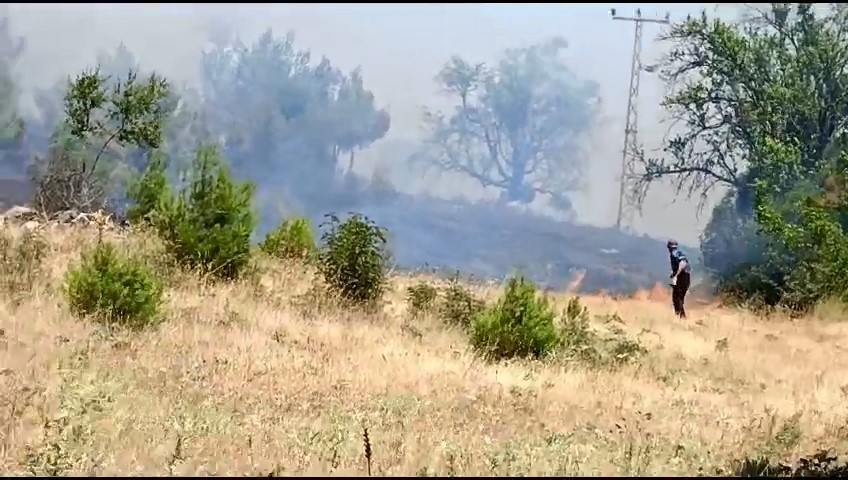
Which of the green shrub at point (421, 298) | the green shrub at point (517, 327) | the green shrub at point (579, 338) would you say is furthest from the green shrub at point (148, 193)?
the green shrub at point (579, 338)

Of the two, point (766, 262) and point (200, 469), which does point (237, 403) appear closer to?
point (200, 469)

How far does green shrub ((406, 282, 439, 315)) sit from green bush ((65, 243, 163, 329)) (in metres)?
3.24

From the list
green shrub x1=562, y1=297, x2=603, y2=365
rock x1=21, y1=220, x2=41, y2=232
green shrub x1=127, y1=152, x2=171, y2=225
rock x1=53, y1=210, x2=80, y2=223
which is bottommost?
green shrub x1=562, y1=297, x2=603, y2=365

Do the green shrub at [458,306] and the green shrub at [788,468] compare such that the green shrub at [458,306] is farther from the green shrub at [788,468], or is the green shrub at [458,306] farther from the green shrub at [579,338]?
the green shrub at [788,468]

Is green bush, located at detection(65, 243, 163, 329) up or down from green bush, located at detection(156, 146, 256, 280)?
down

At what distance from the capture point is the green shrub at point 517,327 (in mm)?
7594

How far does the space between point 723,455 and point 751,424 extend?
2.73ft

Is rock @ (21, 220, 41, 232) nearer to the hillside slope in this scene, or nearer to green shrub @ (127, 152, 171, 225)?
green shrub @ (127, 152, 171, 225)

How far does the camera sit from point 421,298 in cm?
1011

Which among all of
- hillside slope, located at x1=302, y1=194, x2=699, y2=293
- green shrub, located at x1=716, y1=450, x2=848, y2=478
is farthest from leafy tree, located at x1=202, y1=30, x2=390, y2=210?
green shrub, located at x1=716, y1=450, x2=848, y2=478

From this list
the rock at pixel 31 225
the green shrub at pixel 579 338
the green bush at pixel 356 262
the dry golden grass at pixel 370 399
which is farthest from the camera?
the rock at pixel 31 225

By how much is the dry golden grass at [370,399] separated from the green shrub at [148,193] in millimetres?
3140

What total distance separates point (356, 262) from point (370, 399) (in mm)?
5198

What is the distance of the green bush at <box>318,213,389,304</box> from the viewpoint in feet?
33.4
